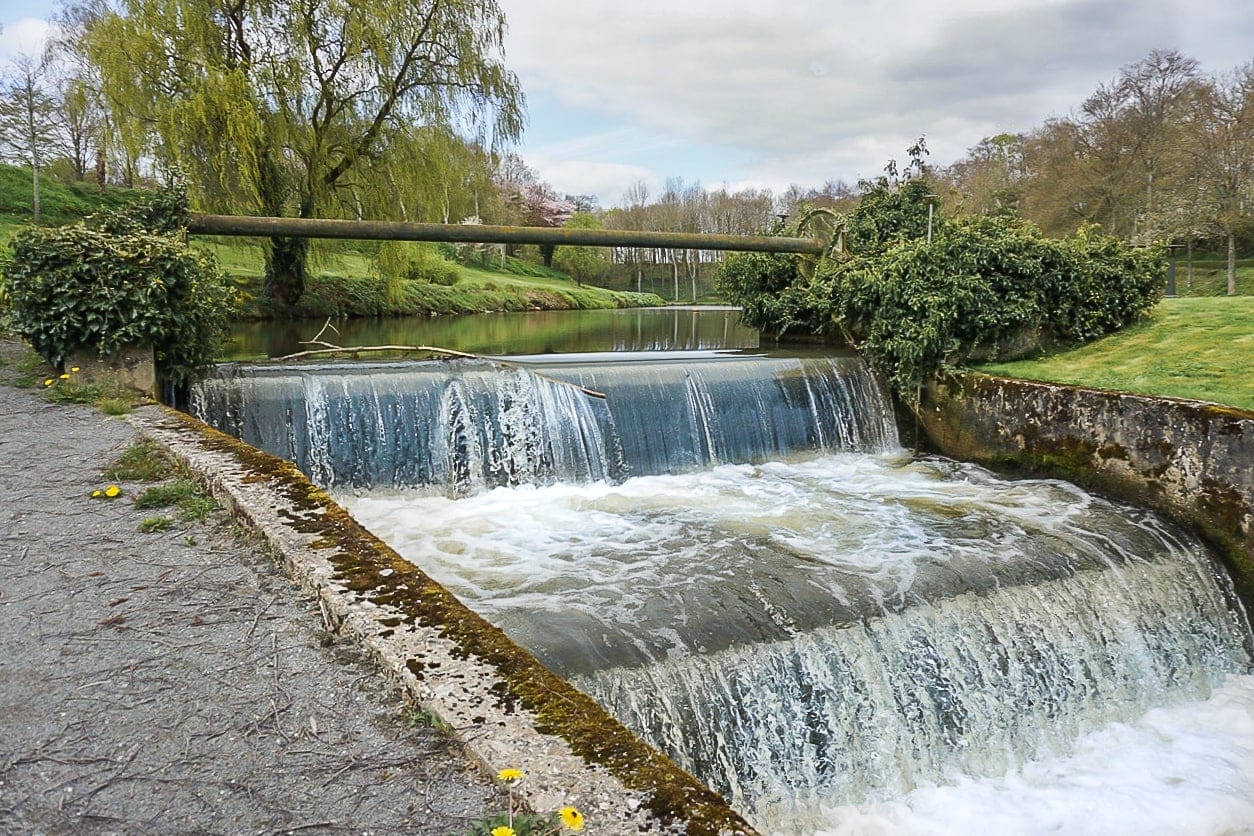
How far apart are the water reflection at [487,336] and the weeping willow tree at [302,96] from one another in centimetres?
206

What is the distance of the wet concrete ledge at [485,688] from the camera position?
1.95m

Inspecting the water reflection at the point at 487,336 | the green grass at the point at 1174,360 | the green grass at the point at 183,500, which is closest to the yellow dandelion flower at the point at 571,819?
the green grass at the point at 183,500

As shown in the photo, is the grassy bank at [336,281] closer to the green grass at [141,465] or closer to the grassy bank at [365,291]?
the grassy bank at [365,291]

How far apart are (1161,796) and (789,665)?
2171 millimetres

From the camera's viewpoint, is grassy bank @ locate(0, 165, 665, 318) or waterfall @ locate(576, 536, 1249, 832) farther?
grassy bank @ locate(0, 165, 665, 318)

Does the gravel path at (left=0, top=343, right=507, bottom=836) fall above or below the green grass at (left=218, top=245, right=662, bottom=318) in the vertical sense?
below

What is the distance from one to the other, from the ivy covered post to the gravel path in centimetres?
364

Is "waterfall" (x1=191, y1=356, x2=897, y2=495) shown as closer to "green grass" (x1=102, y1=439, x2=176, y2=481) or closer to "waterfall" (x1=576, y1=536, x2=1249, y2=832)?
"green grass" (x1=102, y1=439, x2=176, y2=481)

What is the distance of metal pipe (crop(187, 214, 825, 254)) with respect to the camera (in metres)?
9.45

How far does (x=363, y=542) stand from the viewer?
11.8 feet

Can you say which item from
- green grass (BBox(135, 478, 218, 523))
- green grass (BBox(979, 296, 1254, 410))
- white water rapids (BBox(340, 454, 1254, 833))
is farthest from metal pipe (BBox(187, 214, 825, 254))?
green grass (BBox(135, 478, 218, 523))

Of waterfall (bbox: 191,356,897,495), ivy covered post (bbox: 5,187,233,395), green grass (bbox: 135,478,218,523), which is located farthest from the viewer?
waterfall (bbox: 191,356,897,495)

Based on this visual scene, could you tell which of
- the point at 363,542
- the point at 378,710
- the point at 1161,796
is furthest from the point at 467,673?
the point at 1161,796

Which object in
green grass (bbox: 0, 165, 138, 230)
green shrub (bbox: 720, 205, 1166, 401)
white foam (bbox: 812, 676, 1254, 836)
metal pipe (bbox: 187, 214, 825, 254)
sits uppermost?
green grass (bbox: 0, 165, 138, 230)
